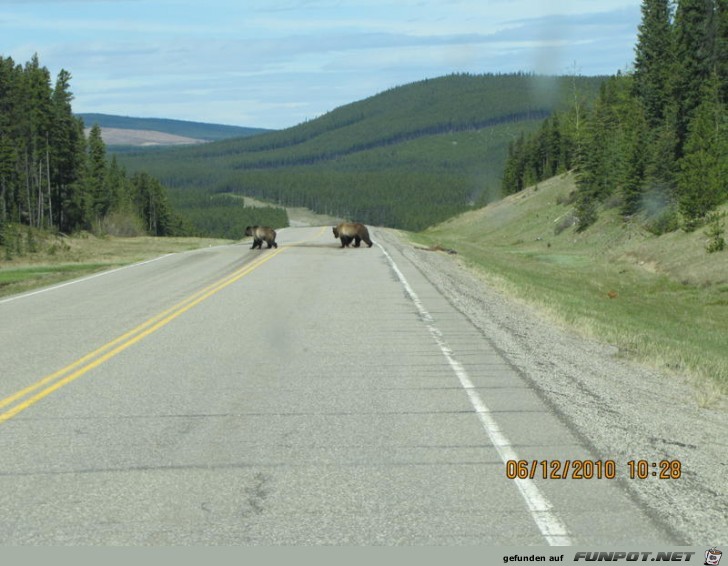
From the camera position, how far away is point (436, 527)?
213 inches

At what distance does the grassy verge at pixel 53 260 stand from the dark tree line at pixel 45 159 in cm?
730

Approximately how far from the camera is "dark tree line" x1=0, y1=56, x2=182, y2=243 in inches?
3012

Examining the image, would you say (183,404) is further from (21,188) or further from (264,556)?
(21,188)

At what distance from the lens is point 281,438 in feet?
24.9

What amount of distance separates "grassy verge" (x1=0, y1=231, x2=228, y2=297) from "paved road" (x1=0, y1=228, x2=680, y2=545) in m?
11.7

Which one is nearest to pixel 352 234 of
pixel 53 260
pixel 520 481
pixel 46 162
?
pixel 53 260

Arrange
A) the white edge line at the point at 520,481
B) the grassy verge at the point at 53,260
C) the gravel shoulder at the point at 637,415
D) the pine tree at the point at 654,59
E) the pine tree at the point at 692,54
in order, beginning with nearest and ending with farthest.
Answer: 1. the white edge line at the point at 520,481
2. the gravel shoulder at the point at 637,415
3. the grassy verge at the point at 53,260
4. the pine tree at the point at 692,54
5. the pine tree at the point at 654,59

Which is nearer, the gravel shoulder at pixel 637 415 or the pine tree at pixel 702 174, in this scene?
the gravel shoulder at pixel 637 415

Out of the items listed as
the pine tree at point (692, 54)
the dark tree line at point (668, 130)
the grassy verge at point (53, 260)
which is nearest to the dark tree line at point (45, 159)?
the grassy verge at point (53, 260)

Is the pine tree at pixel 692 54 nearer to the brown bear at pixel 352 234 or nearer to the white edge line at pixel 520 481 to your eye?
the brown bear at pixel 352 234

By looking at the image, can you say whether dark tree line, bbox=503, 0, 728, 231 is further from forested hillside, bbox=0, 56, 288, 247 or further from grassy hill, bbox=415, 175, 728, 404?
forested hillside, bbox=0, 56, 288, 247

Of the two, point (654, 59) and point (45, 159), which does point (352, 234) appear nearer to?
point (654, 59)

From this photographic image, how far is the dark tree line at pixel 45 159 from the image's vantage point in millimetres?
76500

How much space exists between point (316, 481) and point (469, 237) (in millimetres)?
88240
